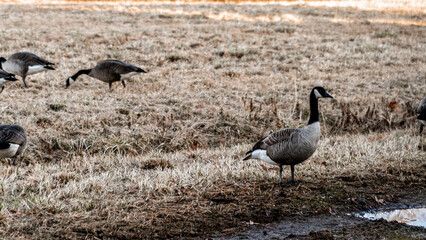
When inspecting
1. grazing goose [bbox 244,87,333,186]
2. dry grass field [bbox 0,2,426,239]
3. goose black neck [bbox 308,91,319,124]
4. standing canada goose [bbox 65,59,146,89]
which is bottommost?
dry grass field [bbox 0,2,426,239]

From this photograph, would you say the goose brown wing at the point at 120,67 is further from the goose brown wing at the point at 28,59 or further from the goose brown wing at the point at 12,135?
the goose brown wing at the point at 12,135

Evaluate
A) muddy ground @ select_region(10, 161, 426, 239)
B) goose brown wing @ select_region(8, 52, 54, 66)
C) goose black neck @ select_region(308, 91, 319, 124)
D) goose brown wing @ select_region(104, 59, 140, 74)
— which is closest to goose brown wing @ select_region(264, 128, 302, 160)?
goose black neck @ select_region(308, 91, 319, 124)

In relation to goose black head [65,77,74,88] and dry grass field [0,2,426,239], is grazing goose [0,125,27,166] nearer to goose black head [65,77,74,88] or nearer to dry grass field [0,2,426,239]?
dry grass field [0,2,426,239]

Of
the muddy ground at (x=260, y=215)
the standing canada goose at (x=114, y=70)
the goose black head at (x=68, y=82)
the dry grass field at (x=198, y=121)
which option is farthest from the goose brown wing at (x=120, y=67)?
the muddy ground at (x=260, y=215)

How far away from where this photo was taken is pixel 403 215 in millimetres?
5895

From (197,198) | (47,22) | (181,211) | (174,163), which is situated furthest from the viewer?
(47,22)

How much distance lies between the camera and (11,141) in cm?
725

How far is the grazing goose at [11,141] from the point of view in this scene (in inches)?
279

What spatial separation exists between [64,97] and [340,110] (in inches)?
277

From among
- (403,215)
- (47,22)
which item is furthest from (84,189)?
(47,22)

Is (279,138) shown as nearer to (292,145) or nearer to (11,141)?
(292,145)

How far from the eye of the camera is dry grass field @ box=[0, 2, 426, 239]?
565 centimetres

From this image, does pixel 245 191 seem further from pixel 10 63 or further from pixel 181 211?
pixel 10 63

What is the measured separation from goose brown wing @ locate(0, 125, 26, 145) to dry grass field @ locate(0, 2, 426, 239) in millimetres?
475
